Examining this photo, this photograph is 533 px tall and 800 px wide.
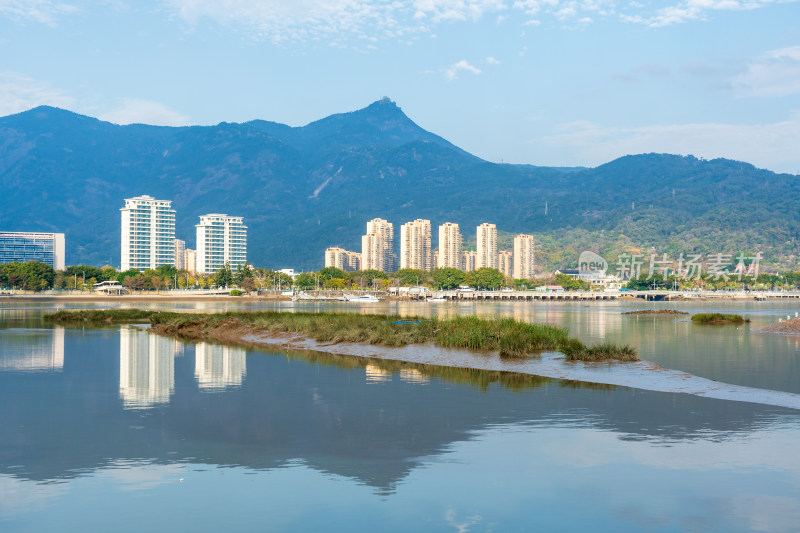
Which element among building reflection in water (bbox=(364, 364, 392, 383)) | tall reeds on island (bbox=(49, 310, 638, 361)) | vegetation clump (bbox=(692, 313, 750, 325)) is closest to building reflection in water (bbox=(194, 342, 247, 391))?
building reflection in water (bbox=(364, 364, 392, 383))

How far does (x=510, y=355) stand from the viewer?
3269cm

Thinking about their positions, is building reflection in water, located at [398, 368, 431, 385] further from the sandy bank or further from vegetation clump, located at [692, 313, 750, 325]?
vegetation clump, located at [692, 313, 750, 325]

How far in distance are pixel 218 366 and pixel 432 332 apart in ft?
44.7

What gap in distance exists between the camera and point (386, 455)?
1442 cm

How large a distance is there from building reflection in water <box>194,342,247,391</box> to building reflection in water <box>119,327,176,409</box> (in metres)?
1.08

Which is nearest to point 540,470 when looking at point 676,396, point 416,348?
point 676,396

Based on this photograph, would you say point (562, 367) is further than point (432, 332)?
No

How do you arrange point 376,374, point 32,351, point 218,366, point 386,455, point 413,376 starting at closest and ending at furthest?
point 386,455
point 413,376
point 376,374
point 218,366
point 32,351

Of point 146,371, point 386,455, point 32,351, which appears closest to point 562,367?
point 386,455

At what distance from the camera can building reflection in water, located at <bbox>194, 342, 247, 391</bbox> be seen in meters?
25.2

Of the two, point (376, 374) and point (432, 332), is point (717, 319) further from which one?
point (376, 374)

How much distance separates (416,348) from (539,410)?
17662 mm

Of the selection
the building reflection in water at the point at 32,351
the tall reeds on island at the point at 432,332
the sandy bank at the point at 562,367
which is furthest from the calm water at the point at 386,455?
the tall reeds on island at the point at 432,332

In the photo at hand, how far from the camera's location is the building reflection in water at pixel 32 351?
3070cm
